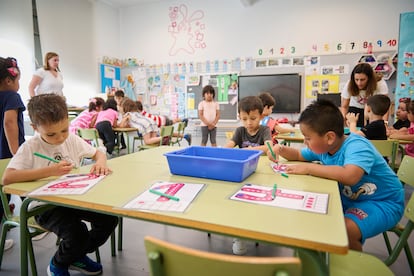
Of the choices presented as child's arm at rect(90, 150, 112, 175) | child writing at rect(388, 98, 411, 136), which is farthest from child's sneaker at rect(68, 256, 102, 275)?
child writing at rect(388, 98, 411, 136)

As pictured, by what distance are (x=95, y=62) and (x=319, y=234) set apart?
660 cm

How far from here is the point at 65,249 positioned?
1.22 m

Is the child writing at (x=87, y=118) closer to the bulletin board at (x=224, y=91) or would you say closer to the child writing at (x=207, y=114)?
the child writing at (x=207, y=114)

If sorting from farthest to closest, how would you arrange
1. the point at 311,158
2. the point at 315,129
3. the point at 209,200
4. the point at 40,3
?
the point at 40,3 → the point at 311,158 → the point at 315,129 → the point at 209,200

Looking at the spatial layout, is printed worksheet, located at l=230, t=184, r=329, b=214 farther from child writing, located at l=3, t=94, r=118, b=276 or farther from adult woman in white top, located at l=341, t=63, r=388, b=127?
adult woman in white top, located at l=341, t=63, r=388, b=127

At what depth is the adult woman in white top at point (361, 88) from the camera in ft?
8.81

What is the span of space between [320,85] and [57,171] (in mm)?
5325

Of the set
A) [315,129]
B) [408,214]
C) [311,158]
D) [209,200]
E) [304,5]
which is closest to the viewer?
[209,200]

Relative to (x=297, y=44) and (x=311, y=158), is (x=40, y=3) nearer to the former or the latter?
(x=297, y=44)

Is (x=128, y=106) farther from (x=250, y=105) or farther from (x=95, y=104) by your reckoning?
(x=250, y=105)

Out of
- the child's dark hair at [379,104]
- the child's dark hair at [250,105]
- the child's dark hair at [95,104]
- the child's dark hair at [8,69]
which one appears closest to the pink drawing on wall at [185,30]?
the child's dark hair at [95,104]

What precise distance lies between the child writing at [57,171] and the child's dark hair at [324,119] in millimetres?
889

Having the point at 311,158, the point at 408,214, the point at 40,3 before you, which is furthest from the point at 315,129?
the point at 40,3

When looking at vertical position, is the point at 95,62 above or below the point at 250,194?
above
